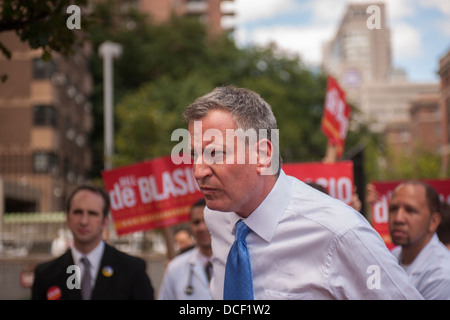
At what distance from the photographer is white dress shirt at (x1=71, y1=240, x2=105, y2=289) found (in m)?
4.30

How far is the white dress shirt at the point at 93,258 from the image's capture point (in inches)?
169

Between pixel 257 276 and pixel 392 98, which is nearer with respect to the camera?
pixel 257 276

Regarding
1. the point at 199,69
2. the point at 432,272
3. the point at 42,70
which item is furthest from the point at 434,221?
the point at 199,69

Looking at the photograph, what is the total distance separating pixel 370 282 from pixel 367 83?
116m

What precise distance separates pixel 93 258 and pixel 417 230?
2.00m

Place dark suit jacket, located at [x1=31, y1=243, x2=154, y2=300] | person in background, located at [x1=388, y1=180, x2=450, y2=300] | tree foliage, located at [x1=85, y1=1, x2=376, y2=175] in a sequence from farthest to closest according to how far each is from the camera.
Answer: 1. tree foliage, located at [x1=85, y1=1, x2=376, y2=175]
2. dark suit jacket, located at [x1=31, y1=243, x2=154, y2=300]
3. person in background, located at [x1=388, y1=180, x2=450, y2=300]

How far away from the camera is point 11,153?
32.1 metres

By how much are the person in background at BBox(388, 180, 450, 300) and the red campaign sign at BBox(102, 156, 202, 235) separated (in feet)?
11.4

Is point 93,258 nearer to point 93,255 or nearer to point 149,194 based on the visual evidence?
point 93,255

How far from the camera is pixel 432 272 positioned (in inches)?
143

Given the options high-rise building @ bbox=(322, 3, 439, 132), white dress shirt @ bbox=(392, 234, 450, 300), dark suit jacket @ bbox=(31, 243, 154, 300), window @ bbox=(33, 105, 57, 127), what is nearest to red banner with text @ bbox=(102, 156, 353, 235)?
dark suit jacket @ bbox=(31, 243, 154, 300)

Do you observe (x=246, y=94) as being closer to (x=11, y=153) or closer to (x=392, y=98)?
(x=11, y=153)

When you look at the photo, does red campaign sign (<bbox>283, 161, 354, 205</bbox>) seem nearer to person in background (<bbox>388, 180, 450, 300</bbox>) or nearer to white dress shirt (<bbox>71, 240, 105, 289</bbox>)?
person in background (<bbox>388, 180, 450, 300</bbox>)
